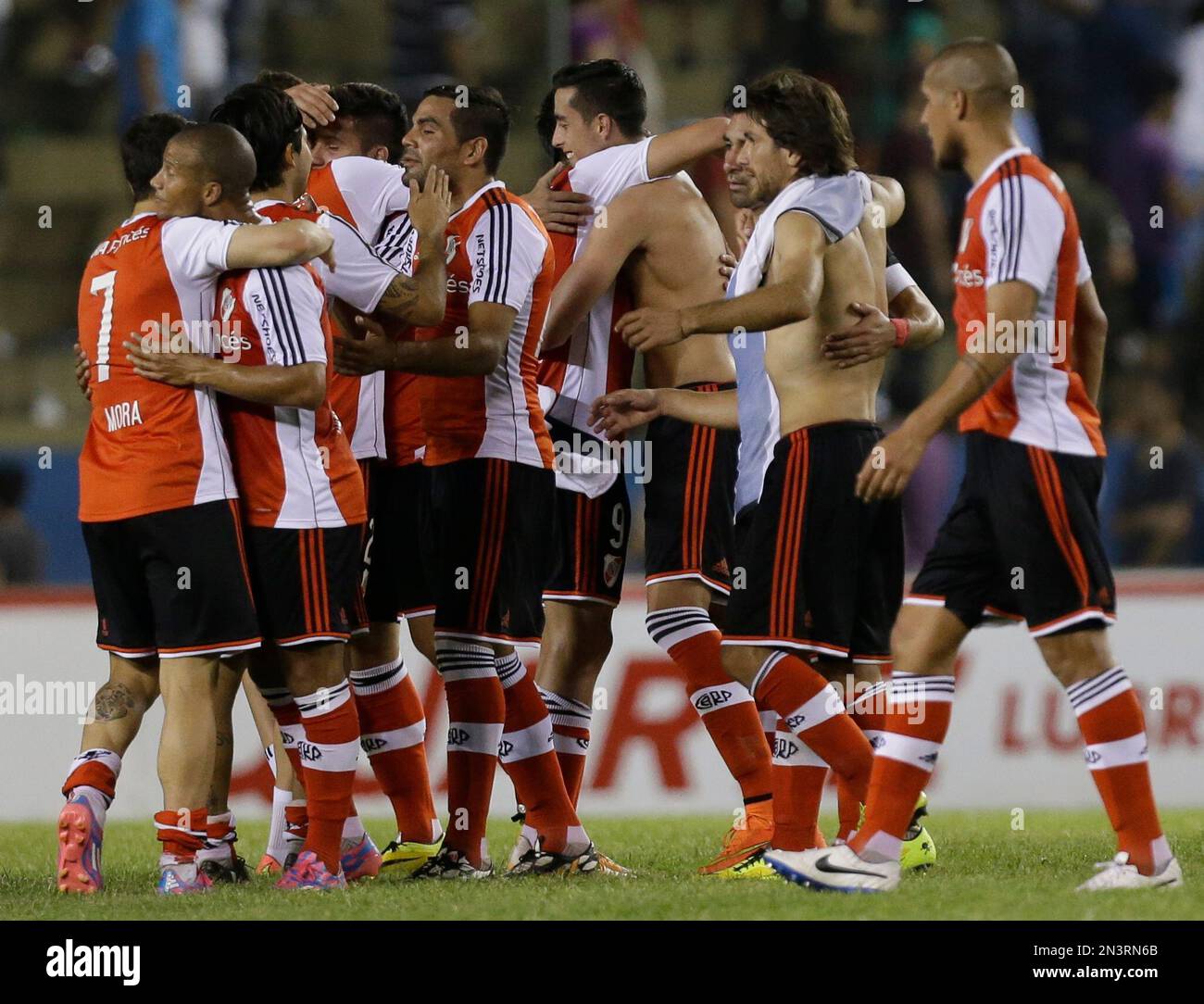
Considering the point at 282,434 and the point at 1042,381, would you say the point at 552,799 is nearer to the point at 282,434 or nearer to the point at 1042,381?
the point at 282,434

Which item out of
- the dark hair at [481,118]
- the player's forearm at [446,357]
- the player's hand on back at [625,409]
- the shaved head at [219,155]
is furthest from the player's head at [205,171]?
the player's hand on back at [625,409]

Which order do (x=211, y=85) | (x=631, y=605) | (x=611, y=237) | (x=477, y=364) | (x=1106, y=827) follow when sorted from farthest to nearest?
(x=211, y=85) < (x=631, y=605) < (x=1106, y=827) < (x=611, y=237) < (x=477, y=364)

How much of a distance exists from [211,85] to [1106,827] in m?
7.17

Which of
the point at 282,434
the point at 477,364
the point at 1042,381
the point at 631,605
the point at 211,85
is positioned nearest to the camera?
the point at 1042,381

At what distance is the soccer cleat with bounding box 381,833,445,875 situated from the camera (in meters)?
5.45

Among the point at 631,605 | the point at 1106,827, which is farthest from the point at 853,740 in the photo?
the point at 631,605

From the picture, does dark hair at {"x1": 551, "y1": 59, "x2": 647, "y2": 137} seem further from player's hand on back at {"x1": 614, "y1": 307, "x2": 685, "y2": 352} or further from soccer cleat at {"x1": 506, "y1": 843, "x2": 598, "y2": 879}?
soccer cleat at {"x1": 506, "y1": 843, "x2": 598, "y2": 879}

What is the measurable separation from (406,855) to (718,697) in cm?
106

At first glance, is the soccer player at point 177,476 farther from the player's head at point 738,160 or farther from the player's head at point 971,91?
the player's head at point 971,91

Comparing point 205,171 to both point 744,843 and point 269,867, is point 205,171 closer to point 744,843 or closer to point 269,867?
point 269,867

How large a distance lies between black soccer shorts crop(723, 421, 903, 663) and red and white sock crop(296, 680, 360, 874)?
1034 mm

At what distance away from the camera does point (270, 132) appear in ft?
16.3

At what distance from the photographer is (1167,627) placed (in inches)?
325

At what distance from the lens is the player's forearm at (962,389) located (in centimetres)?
420
